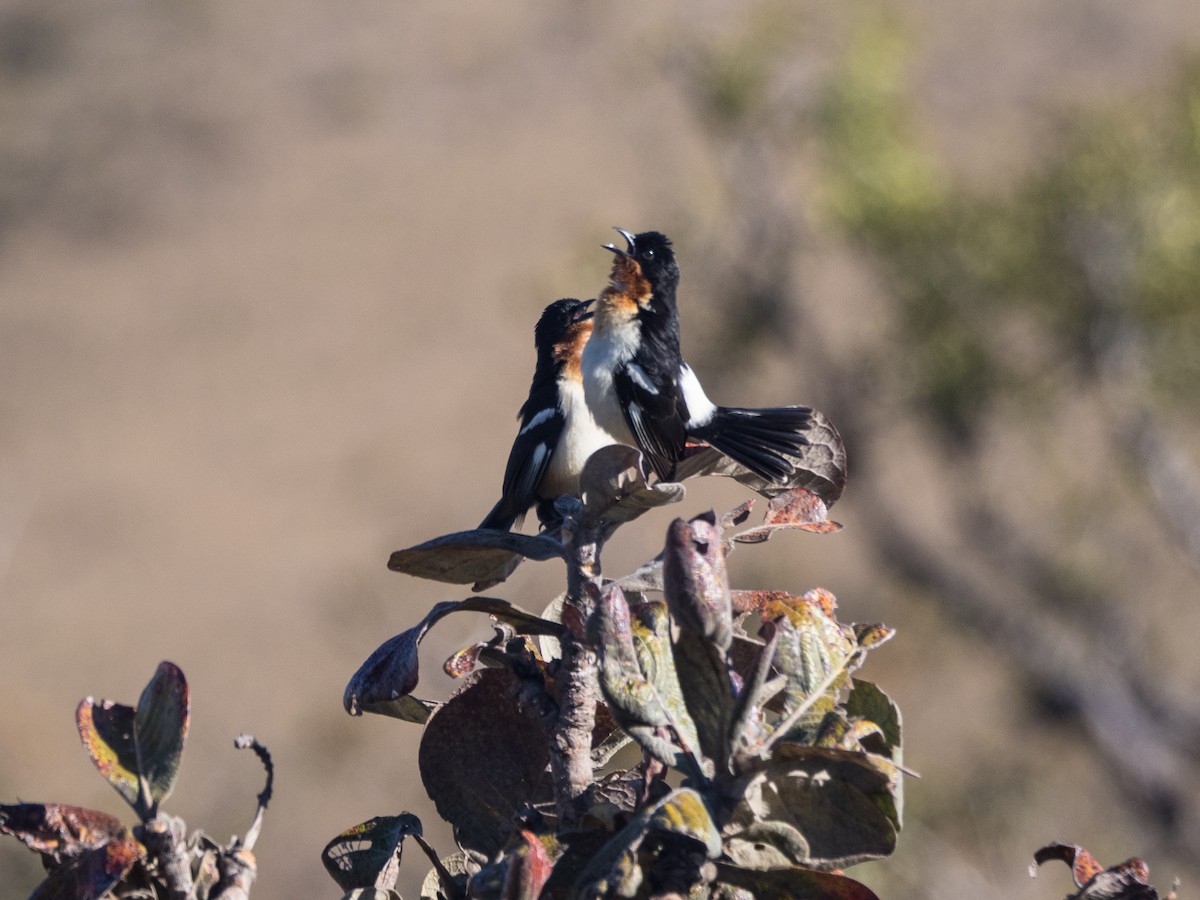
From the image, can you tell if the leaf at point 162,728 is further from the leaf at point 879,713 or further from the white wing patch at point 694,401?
the white wing patch at point 694,401

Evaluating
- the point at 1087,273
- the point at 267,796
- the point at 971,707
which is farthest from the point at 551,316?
the point at 971,707

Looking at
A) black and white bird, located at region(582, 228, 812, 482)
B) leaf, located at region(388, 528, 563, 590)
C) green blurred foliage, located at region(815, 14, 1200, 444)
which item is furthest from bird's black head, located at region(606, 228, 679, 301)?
green blurred foliage, located at region(815, 14, 1200, 444)

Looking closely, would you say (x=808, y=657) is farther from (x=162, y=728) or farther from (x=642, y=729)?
(x=162, y=728)

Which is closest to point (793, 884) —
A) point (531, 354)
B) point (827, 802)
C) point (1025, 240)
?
point (827, 802)

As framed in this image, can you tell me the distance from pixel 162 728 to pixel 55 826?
0.46 feet

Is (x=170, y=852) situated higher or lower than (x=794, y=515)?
lower

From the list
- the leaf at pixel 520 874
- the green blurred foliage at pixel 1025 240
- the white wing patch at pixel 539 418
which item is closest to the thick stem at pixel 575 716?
the leaf at pixel 520 874

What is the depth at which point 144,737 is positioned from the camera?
A: 1419mm

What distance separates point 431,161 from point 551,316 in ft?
92.4

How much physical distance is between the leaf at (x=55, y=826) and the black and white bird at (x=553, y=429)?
1.75 m

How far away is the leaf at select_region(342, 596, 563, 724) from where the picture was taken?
154cm

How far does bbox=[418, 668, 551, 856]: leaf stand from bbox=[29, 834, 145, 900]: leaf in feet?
1.35

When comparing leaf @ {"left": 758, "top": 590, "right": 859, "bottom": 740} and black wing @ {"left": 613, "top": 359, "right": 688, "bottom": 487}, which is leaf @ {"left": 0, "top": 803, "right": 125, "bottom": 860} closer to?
leaf @ {"left": 758, "top": 590, "right": 859, "bottom": 740}

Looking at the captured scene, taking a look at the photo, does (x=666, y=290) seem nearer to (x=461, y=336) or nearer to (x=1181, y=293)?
(x=1181, y=293)
